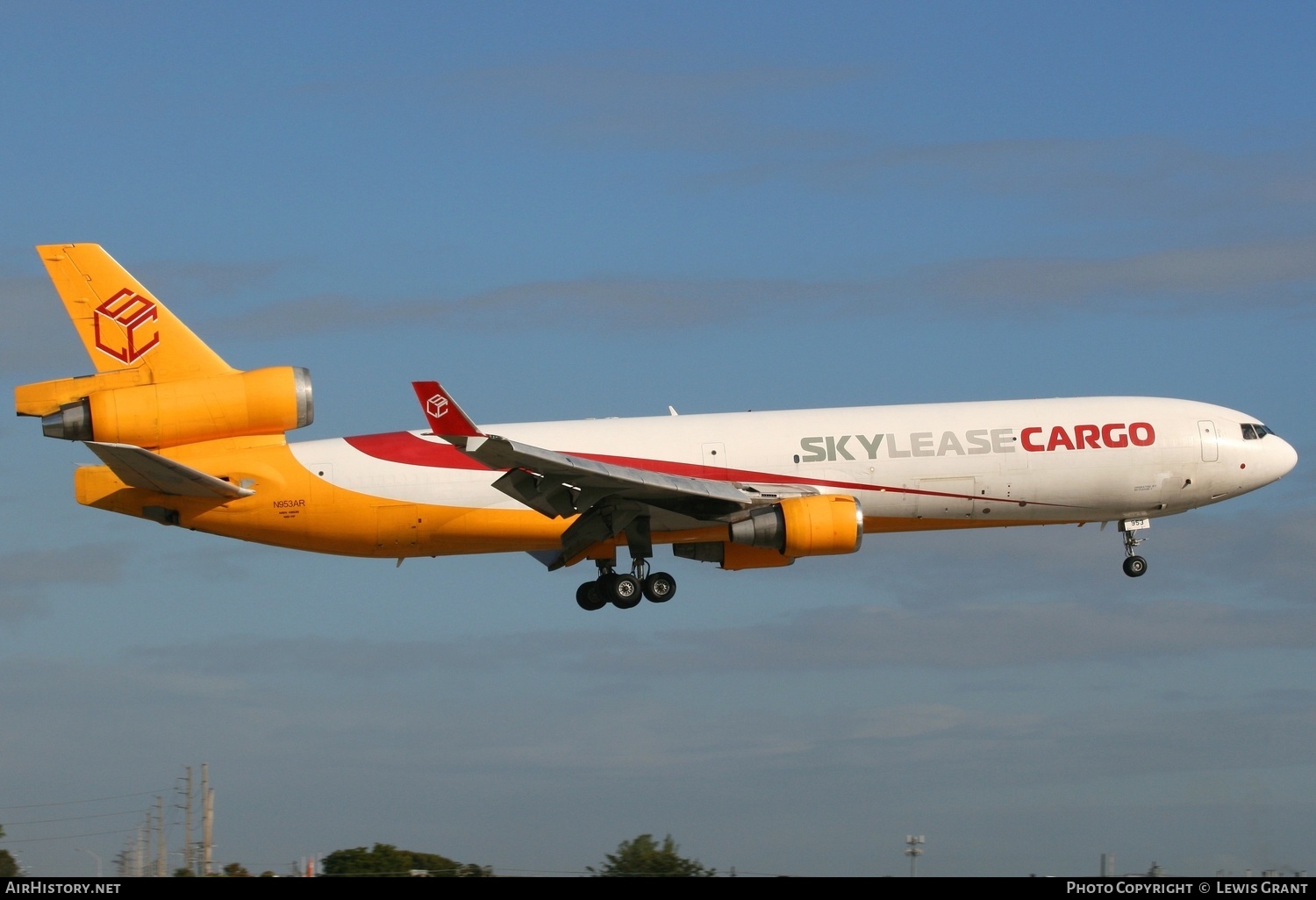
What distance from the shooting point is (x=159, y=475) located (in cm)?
4072

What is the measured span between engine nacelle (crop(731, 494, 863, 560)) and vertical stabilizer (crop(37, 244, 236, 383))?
14628 mm

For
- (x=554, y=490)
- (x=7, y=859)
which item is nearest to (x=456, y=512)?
(x=554, y=490)

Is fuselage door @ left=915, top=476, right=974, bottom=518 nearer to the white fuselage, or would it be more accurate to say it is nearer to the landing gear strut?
the white fuselage

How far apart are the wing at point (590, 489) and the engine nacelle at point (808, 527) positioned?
0.91 metres

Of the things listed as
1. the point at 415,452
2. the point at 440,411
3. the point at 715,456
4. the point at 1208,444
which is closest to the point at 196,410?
the point at 415,452

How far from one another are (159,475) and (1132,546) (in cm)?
2666

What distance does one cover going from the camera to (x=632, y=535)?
43.6 meters

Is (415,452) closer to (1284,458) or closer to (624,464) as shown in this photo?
(624,464)

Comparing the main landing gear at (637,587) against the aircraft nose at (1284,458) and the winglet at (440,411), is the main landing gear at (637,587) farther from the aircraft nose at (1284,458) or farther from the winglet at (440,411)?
the aircraft nose at (1284,458)

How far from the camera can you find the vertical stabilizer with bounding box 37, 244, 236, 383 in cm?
4284

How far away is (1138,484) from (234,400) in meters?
24.2

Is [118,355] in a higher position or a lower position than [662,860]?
higher

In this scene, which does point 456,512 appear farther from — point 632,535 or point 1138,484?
point 1138,484
